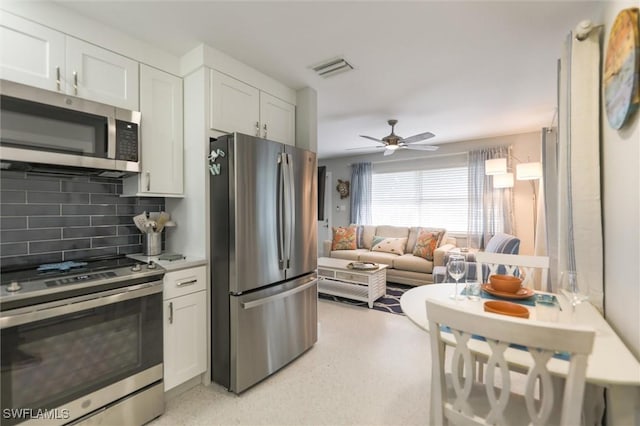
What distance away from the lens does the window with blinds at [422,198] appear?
17.6 feet

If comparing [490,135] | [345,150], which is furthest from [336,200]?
[490,135]

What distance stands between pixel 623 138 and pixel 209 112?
2.39 m

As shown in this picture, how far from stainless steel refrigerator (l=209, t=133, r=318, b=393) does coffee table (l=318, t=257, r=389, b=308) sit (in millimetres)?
1602

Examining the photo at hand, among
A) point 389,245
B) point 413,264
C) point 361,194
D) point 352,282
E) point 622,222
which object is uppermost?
point 361,194

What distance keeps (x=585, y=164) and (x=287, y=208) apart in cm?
188

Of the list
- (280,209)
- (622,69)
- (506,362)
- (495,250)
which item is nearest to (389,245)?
(495,250)

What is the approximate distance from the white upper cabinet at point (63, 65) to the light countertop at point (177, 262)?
42.4 inches

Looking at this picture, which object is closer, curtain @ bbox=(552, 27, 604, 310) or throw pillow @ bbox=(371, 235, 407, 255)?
curtain @ bbox=(552, 27, 604, 310)

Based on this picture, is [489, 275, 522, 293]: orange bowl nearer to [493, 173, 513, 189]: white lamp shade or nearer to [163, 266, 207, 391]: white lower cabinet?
[163, 266, 207, 391]: white lower cabinet

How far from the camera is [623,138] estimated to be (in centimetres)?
128

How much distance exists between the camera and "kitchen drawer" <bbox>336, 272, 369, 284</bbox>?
3.89 meters

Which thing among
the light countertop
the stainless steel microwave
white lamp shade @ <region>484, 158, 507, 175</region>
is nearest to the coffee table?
white lamp shade @ <region>484, 158, 507, 175</region>

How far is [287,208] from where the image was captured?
231 cm

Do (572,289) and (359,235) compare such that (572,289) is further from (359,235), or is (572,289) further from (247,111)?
(359,235)
